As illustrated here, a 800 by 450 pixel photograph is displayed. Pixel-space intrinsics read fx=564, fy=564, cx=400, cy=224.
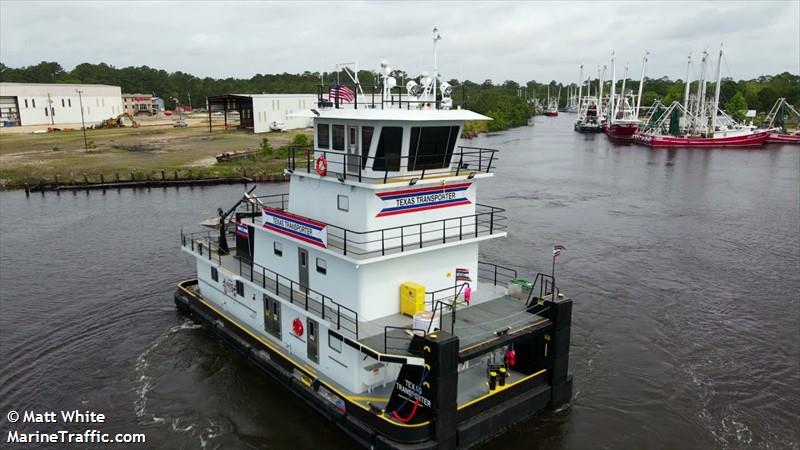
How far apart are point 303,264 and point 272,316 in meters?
2.04

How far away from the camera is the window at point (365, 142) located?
13.6 m

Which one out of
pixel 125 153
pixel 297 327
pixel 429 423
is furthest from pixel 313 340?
pixel 125 153

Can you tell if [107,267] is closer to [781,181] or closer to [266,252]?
[266,252]

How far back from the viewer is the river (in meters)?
14.6

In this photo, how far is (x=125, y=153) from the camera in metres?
58.0

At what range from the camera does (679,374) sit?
17266 millimetres

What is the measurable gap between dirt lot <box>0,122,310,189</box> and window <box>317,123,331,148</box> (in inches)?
1357

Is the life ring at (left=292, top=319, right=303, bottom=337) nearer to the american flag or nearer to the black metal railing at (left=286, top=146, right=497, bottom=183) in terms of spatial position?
the black metal railing at (left=286, top=146, right=497, bottom=183)

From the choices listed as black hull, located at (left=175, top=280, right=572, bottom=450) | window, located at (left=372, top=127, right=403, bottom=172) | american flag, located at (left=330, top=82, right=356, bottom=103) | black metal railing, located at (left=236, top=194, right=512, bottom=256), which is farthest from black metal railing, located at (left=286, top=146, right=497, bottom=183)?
black hull, located at (left=175, top=280, right=572, bottom=450)

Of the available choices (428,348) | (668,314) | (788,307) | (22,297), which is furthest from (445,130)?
(22,297)

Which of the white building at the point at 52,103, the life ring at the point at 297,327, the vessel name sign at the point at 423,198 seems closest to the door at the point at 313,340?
the life ring at the point at 297,327

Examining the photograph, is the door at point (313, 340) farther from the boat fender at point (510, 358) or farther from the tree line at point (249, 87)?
the tree line at point (249, 87)

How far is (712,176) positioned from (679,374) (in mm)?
43048

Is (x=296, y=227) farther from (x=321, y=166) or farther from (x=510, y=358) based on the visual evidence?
(x=510, y=358)
